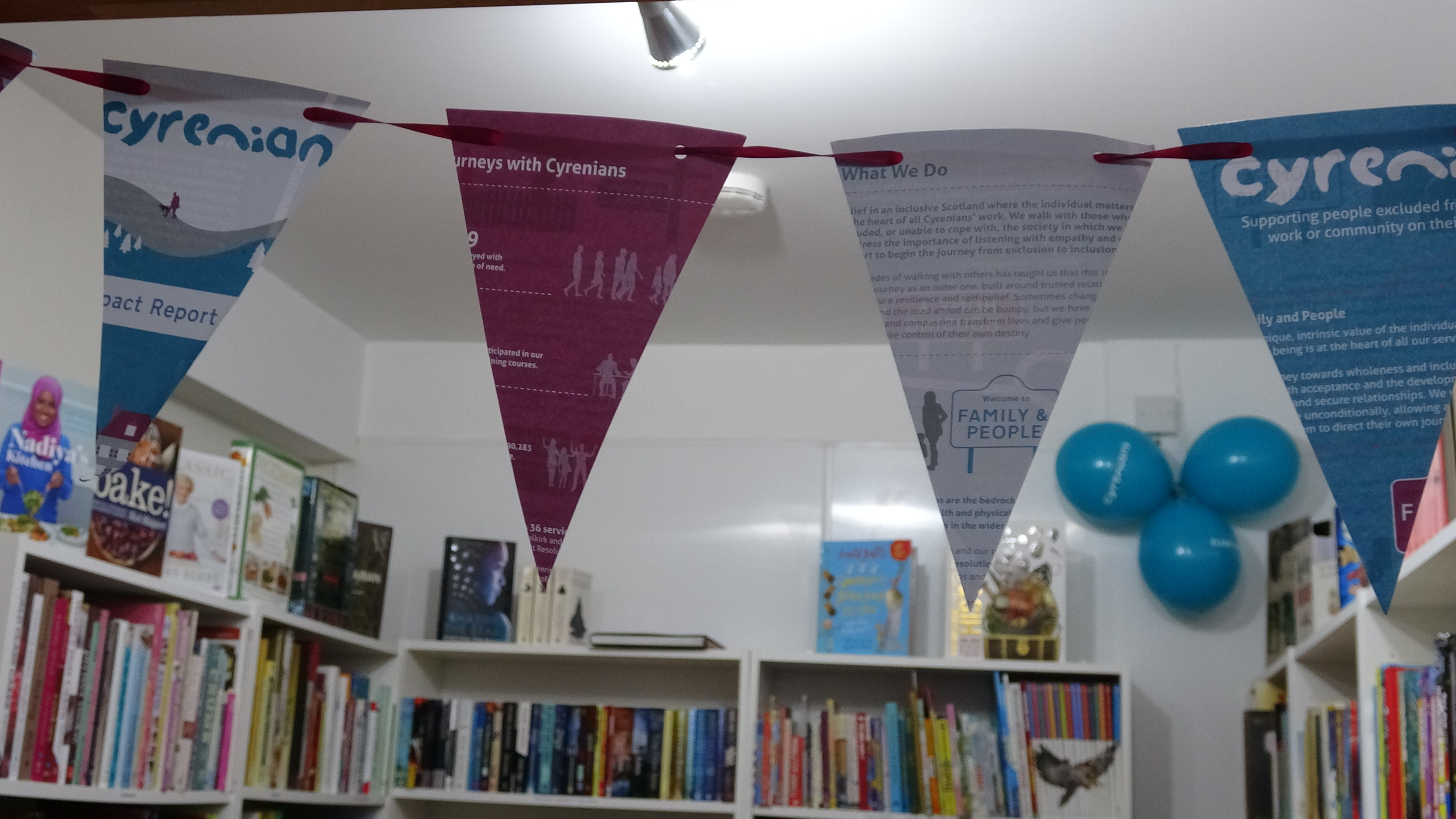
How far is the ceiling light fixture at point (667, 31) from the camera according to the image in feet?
6.49

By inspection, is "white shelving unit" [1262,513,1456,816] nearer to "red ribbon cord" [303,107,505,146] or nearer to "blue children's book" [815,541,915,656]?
"blue children's book" [815,541,915,656]

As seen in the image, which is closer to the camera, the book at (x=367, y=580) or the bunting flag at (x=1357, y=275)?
the bunting flag at (x=1357, y=275)

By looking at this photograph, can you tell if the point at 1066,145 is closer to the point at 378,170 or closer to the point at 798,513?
the point at 378,170

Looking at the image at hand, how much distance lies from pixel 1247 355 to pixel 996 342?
2.19 m

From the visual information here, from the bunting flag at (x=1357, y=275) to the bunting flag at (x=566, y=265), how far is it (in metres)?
0.57

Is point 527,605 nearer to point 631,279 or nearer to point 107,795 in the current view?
point 107,795

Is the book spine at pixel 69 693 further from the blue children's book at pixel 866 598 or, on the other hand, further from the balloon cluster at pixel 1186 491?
the balloon cluster at pixel 1186 491

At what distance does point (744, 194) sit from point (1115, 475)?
45.5 inches

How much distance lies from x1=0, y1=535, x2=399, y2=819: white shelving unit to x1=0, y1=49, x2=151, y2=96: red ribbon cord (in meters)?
0.89

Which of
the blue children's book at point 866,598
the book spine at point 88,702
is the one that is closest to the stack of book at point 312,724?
the book spine at point 88,702

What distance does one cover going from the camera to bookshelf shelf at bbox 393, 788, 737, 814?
313cm

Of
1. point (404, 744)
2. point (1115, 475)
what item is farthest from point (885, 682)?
point (404, 744)

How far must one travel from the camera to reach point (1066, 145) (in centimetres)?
152

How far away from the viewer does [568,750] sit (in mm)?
3256
